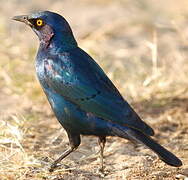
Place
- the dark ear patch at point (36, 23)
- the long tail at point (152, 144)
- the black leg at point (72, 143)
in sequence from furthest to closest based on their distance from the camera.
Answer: the dark ear patch at point (36, 23)
the black leg at point (72, 143)
the long tail at point (152, 144)

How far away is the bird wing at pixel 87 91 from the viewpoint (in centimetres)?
490

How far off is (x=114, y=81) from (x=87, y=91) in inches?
108

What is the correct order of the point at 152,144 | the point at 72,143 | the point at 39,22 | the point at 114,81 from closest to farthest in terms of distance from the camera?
1. the point at 152,144
2. the point at 72,143
3. the point at 39,22
4. the point at 114,81

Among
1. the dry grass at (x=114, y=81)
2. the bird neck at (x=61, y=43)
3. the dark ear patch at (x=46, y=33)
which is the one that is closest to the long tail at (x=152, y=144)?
the dry grass at (x=114, y=81)

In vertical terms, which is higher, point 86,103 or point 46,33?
point 46,33

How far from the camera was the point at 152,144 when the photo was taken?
15.9ft

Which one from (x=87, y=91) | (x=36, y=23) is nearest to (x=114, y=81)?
(x=36, y=23)

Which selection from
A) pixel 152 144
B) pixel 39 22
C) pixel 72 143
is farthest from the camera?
pixel 39 22

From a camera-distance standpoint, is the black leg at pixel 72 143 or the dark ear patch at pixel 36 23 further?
the dark ear patch at pixel 36 23

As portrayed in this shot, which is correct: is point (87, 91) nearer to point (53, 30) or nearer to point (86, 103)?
point (86, 103)

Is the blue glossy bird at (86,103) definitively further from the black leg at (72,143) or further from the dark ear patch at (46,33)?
the dark ear patch at (46,33)

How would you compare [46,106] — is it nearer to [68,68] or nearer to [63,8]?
[68,68]

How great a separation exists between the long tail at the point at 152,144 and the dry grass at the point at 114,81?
0.23 meters

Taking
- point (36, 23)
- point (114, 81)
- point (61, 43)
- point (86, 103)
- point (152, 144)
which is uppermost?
point (36, 23)
